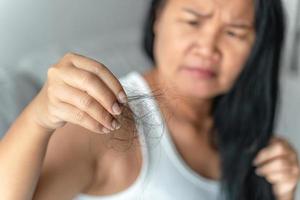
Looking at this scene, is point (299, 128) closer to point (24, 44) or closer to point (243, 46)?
point (243, 46)

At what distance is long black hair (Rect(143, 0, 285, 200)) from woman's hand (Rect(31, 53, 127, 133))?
1.06 feet

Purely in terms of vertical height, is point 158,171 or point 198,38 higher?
point 198,38

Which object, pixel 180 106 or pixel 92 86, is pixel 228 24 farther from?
pixel 92 86

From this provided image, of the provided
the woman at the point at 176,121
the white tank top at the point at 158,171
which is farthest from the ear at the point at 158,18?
the white tank top at the point at 158,171

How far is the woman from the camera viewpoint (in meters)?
0.37

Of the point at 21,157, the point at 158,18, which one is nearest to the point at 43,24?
the point at 158,18

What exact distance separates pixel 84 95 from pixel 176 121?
317 mm

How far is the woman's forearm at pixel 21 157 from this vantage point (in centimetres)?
39

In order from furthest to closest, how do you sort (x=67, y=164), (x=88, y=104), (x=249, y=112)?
(x=249, y=112) < (x=67, y=164) < (x=88, y=104)

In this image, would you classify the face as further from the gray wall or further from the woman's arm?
the woman's arm

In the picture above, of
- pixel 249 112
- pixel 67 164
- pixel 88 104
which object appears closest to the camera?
pixel 88 104

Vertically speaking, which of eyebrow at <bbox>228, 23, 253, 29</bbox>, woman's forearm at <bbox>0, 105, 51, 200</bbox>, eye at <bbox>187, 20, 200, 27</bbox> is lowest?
woman's forearm at <bbox>0, 105, 51, 200</bbox>

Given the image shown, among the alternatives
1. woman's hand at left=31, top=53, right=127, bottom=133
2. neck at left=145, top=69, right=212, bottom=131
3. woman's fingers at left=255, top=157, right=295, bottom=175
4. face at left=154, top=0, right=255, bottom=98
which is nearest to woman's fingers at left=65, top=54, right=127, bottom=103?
woman's hand at left=31, top=53, right=127, bottom=133

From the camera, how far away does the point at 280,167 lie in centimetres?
67
